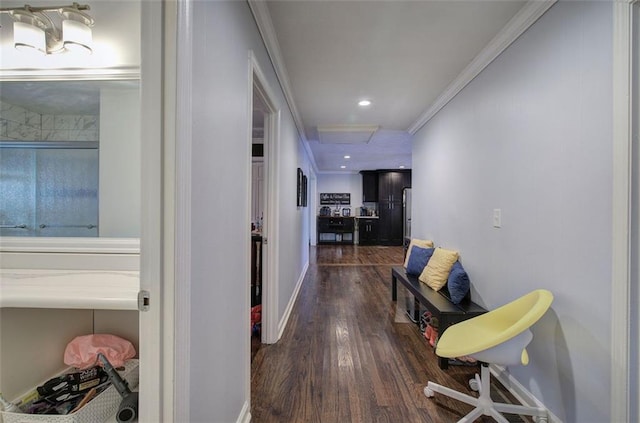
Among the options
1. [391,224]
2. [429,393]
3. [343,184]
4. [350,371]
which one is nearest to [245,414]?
[350,371]

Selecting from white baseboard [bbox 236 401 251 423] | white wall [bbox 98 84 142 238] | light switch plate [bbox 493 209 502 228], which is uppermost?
white wall [bbox 98 84 142 238]

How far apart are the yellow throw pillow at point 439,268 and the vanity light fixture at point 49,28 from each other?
110 inches

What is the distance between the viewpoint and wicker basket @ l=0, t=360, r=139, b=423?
0.81 metres

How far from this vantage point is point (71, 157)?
1176 millimetres

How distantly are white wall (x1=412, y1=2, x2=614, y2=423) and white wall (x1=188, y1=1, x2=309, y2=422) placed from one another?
164 centimetres

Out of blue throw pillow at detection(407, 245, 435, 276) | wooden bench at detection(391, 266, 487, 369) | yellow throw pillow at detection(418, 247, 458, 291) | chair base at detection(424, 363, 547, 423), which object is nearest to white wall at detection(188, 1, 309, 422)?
chair base at detection(424, 363, 547, 423)

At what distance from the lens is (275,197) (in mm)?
2318

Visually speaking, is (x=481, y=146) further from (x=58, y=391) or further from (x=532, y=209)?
(x=58, y=391)

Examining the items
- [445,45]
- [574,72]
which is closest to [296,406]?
[574,72]

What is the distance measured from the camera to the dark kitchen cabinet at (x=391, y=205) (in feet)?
27.2

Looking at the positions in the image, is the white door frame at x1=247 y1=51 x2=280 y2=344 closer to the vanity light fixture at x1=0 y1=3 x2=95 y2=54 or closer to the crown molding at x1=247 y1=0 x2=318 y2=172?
the crown molding at x1=247 y1=0 x2=318 y2=172

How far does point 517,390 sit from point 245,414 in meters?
1.64

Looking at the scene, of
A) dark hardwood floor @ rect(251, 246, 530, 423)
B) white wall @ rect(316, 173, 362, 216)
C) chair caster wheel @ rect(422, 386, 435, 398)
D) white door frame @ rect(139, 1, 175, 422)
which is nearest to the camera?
white door frame @ rect(139, 1, 175, 422)

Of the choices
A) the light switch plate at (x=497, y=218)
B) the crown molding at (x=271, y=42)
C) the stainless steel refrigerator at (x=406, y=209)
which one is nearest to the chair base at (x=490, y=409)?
the light switch plate at (x=497, y=218)
